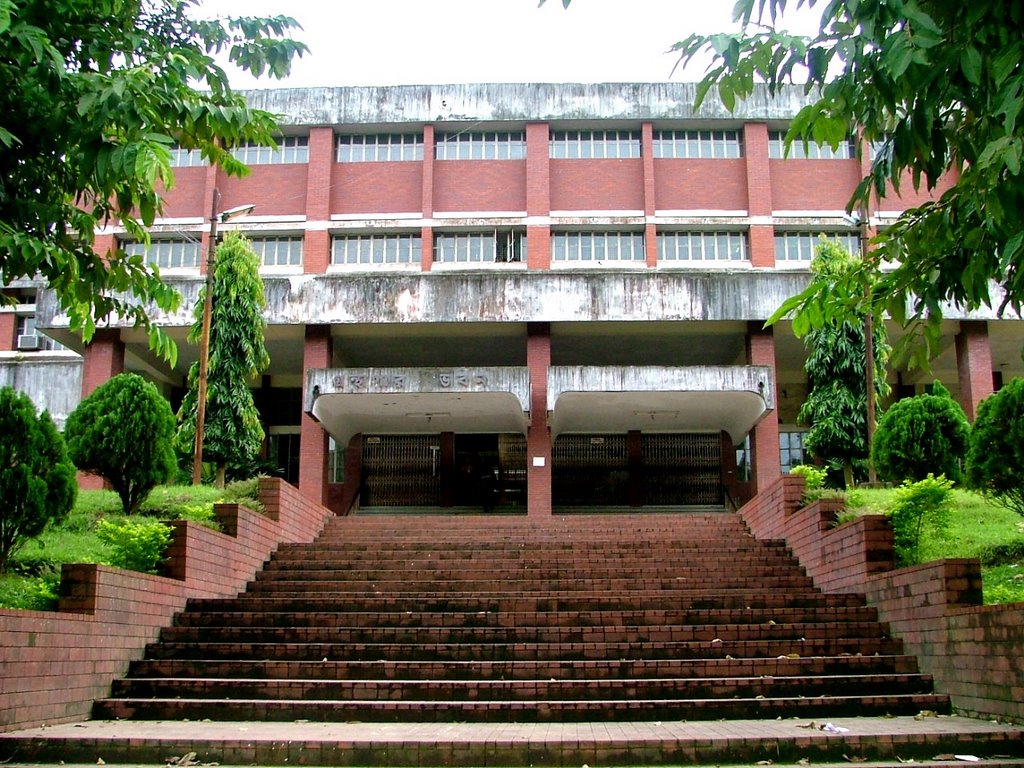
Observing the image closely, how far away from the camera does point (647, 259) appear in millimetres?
30047

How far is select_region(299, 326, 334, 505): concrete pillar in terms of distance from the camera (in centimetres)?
2484

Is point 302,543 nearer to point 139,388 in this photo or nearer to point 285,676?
point 139,388

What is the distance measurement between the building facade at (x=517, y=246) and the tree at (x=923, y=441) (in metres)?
8.06

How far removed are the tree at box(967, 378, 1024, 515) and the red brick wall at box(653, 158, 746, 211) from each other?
18.8 meters

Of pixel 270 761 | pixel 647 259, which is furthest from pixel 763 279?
pixel 270 761

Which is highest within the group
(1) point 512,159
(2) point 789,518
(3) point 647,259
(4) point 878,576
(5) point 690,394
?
(1) point 512,159

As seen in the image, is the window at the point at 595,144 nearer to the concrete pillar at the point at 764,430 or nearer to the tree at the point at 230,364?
the concrete pillar at the point at 764,430

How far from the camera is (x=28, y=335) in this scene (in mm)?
37906

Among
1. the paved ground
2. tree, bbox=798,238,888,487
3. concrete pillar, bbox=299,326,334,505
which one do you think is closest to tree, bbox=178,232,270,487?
concrete pillar, bbox=299,326,334,505

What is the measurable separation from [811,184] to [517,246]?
8610 millimetres

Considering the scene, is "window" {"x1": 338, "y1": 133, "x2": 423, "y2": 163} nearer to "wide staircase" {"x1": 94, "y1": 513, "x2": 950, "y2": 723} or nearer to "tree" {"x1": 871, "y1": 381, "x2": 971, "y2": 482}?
"tree" {"x1": 871, "y1": 381, "x2": 971, "y2": 482}

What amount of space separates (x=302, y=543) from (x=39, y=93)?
30.9 ft

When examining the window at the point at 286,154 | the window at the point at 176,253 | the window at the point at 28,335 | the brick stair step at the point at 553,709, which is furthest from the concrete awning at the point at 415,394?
the window at the point at 28,335

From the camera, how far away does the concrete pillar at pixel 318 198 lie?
98.4 feet
